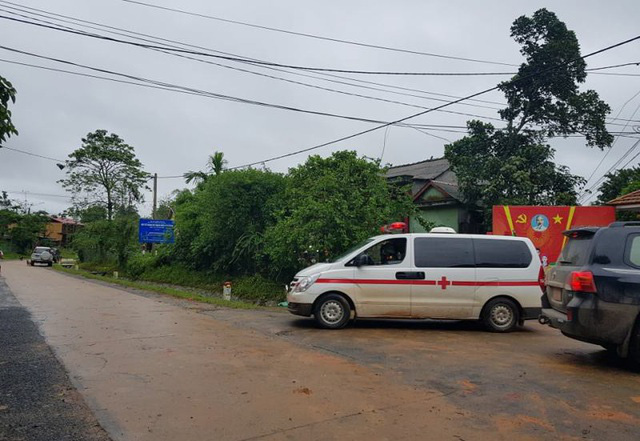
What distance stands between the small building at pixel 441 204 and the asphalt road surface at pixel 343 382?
1177 centimetres

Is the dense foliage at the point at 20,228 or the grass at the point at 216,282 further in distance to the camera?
the dense foliage at the point at 20,228

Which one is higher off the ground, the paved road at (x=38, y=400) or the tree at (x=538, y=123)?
the tree at (x=538, y=123)

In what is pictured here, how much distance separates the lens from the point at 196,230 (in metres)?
24.8

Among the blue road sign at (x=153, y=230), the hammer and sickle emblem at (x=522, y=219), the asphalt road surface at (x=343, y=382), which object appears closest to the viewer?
the asphalt road surface at (x=343, y=382)

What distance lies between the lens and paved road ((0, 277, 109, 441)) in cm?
396

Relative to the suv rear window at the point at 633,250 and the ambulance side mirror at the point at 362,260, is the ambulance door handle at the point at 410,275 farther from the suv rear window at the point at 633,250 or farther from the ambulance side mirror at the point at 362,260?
the suv rear window at the point at 633,250

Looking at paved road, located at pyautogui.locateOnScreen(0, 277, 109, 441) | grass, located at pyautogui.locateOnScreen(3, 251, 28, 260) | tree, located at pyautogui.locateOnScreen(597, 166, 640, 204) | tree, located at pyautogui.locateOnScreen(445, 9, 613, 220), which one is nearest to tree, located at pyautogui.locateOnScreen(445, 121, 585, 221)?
tree, located at pyautogui.locateOnScreen(445, 9, 613, 220)

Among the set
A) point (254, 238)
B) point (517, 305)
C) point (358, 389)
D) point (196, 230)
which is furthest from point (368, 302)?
point (196, 230)

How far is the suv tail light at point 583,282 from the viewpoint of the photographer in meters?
6.24

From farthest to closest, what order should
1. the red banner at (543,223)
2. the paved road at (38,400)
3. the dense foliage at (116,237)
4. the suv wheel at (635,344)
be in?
the dense foliage at (116,237), the red banner at (543,223), the suv wheel at (635,344), the paved road at (38,400)

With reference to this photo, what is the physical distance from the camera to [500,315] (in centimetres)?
935

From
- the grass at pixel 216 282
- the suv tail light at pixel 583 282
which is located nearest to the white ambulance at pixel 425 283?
the suv tail light at pixel 583 282

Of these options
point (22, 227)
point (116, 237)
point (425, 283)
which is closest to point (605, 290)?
point (425, 283)

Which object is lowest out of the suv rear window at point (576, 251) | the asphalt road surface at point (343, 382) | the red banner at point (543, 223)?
the asphalt road surface at point (343, 382)
